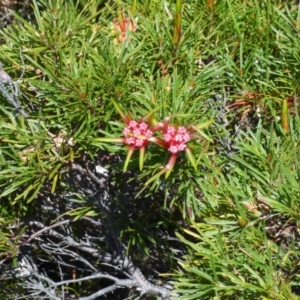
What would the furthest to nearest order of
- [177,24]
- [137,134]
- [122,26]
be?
[122,26] < [177,24] < [137,134]

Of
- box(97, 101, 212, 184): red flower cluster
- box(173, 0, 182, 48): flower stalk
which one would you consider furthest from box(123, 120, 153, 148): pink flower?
box(173, 0, 182, 48): flower stalk

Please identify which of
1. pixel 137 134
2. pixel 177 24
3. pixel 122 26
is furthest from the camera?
pixel 122 26

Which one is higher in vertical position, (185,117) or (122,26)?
(122,26)

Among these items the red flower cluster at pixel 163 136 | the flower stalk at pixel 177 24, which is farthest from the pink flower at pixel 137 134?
the flower stalk at pixel 177 24

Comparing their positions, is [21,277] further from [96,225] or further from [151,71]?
[151,71]

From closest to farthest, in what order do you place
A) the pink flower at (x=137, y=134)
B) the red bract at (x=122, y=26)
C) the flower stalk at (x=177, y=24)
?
1. the pink flower at (x=137, y=134)
2. the flower stalk at (x=177, y=24)
3. the red bract at (x=122, y=26)

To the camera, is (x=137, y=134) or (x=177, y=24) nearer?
(x=137, y=134)

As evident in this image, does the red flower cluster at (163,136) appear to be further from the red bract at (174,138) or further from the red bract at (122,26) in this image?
the red bract at (122,26)

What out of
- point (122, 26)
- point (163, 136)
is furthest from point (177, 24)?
point (163, 136)

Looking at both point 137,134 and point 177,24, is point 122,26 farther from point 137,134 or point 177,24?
point 137,134
